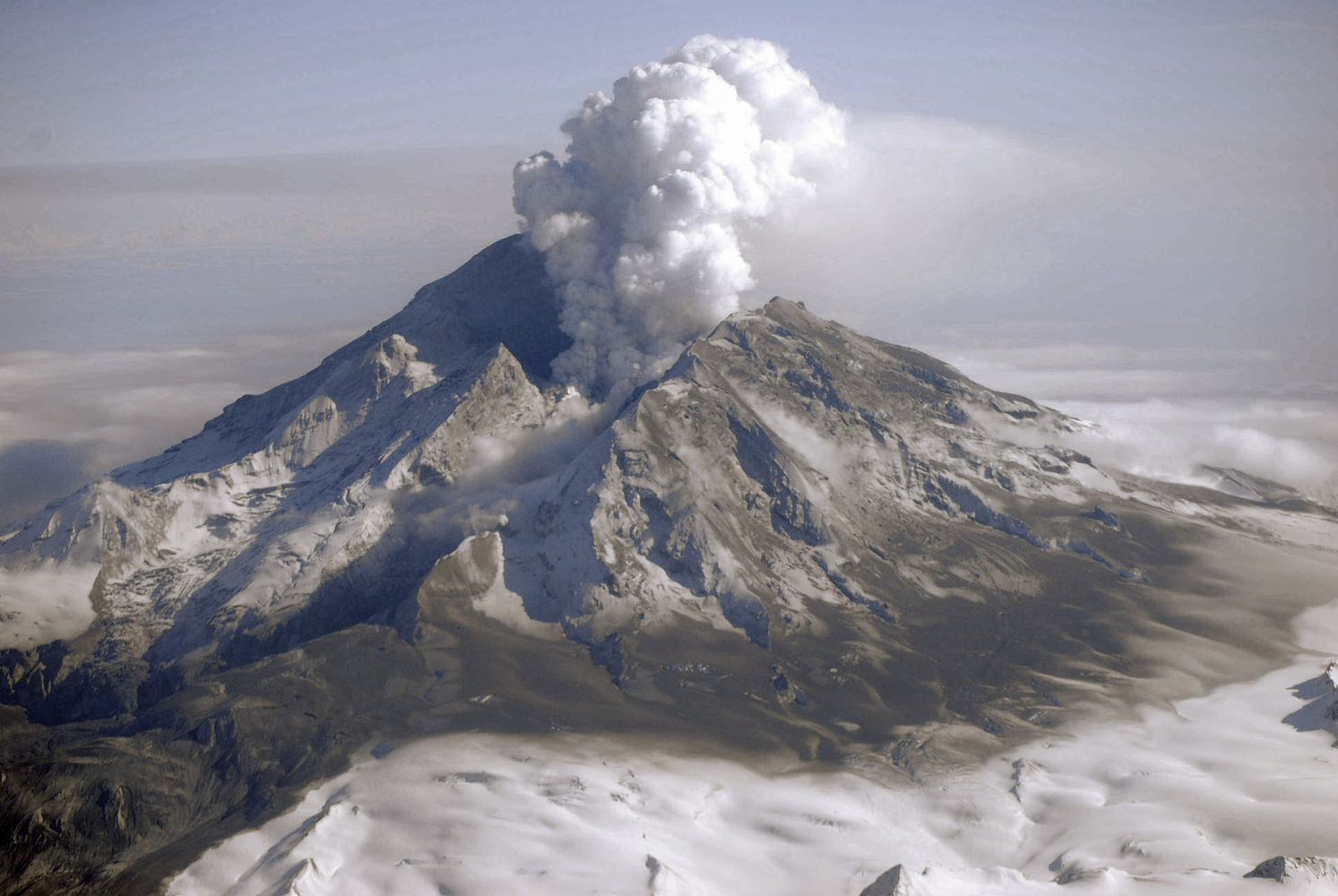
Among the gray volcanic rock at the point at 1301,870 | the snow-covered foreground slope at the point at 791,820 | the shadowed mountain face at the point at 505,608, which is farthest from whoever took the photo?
the shadowed mountain face at the point at 505,608

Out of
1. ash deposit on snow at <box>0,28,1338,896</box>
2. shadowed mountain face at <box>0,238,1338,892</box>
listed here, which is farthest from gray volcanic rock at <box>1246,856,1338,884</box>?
shadowed mountain face at <box>0,238,1338,892</box>

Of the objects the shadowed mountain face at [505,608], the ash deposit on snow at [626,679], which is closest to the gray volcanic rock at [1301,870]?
the ash deposit on snow at [626,679]

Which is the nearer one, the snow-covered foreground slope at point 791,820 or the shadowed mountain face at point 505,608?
the snow-covered foreground slope at point 791,820

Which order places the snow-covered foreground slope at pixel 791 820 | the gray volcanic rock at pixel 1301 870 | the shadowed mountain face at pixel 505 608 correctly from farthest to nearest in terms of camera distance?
the shadowed mountain face at pixel 505 608 → the snow-covered foreground slope at pixel 791 820 → the gray volcanic rock at pixel 1301 870

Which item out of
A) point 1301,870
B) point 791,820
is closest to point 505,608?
point 791,820

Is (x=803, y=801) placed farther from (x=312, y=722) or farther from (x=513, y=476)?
(x=513, y=476)

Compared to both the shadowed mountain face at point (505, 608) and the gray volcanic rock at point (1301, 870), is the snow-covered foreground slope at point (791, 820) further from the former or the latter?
the shadowed mountain face at point (505, 608)
